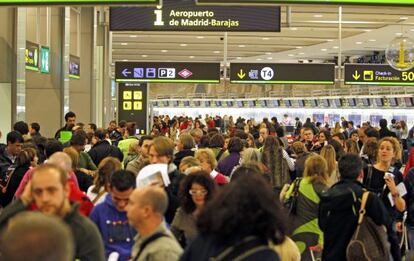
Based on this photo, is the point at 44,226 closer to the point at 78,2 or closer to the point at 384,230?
the point at 384,230

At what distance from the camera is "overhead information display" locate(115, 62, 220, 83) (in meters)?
21.6

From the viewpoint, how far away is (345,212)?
21.4ft

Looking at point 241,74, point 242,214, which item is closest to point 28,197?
point 242,214

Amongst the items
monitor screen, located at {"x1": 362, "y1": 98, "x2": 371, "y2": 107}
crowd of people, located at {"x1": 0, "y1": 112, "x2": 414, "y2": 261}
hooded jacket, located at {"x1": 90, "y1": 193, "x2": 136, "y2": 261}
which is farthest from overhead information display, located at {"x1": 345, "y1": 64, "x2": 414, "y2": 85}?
hooded jacket, located at {"x1": 90, "y1": 193, "x2": 136, "y2": 261}

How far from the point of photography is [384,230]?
654 centimetres

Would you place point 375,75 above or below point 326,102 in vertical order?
above

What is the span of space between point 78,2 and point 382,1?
8.99ft

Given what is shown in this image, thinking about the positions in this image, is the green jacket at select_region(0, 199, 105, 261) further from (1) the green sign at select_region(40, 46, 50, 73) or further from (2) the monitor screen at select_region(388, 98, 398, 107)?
(2) the monitor screen at select_region(388, 98, 398, 107)

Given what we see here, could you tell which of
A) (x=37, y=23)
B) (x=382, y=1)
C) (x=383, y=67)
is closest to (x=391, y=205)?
(x=382, y=1)

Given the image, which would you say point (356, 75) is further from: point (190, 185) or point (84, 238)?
point (84, 238)

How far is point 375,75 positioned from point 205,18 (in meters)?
10.0

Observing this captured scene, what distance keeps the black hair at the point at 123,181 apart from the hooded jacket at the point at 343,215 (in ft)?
5.81

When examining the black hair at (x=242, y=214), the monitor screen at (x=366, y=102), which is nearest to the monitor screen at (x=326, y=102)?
the monitor screen at (x=366, y=102)

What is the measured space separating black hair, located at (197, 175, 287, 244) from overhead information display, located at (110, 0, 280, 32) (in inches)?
413
